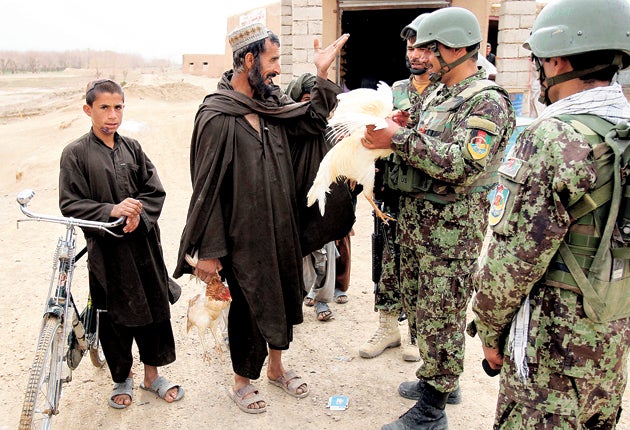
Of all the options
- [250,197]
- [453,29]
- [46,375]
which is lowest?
[46,375]

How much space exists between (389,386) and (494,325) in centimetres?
190

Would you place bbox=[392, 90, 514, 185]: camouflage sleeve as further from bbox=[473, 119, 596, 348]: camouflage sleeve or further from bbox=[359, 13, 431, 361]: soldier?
bbox=[473, 119, 596, 348]: camouflage sleeve

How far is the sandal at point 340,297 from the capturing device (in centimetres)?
505

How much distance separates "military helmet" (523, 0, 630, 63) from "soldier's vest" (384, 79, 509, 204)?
0.96 metres

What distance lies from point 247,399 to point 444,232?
1.65 m

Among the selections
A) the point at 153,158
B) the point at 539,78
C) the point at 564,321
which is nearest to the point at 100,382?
the point at 564,321

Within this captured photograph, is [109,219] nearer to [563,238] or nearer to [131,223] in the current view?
[131,223]

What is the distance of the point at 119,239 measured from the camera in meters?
3.26

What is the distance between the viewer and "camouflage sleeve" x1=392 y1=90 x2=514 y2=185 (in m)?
2.61

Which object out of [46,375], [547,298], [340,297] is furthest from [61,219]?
[340,297]

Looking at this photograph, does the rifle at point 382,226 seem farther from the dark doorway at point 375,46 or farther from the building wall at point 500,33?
the dark doorway at point 375,46

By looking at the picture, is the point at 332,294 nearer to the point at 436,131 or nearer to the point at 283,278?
the point at 283,278

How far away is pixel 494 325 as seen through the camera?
1.99 metres

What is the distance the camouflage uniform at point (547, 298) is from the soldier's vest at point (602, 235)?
0.12ft
